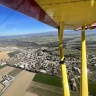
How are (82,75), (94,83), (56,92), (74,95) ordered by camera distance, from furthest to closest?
(94,83)
(56,92)
(74,95)
(82,75)

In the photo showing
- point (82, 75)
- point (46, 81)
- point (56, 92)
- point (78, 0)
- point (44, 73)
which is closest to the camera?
point (78, 0)

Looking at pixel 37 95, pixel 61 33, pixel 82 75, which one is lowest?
pixel 37 95

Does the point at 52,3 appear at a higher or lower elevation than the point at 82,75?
higher

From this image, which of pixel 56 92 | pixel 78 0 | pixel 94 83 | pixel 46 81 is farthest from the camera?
pixel 46 81

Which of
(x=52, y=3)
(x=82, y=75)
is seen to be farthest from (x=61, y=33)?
(x=52, y=3)

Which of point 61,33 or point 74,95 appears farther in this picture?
point 74,95

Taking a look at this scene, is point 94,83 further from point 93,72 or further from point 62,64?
point 62,64

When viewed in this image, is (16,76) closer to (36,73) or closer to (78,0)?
(36,73)

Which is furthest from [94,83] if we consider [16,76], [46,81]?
[16,76]

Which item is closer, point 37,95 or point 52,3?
point 52,3
